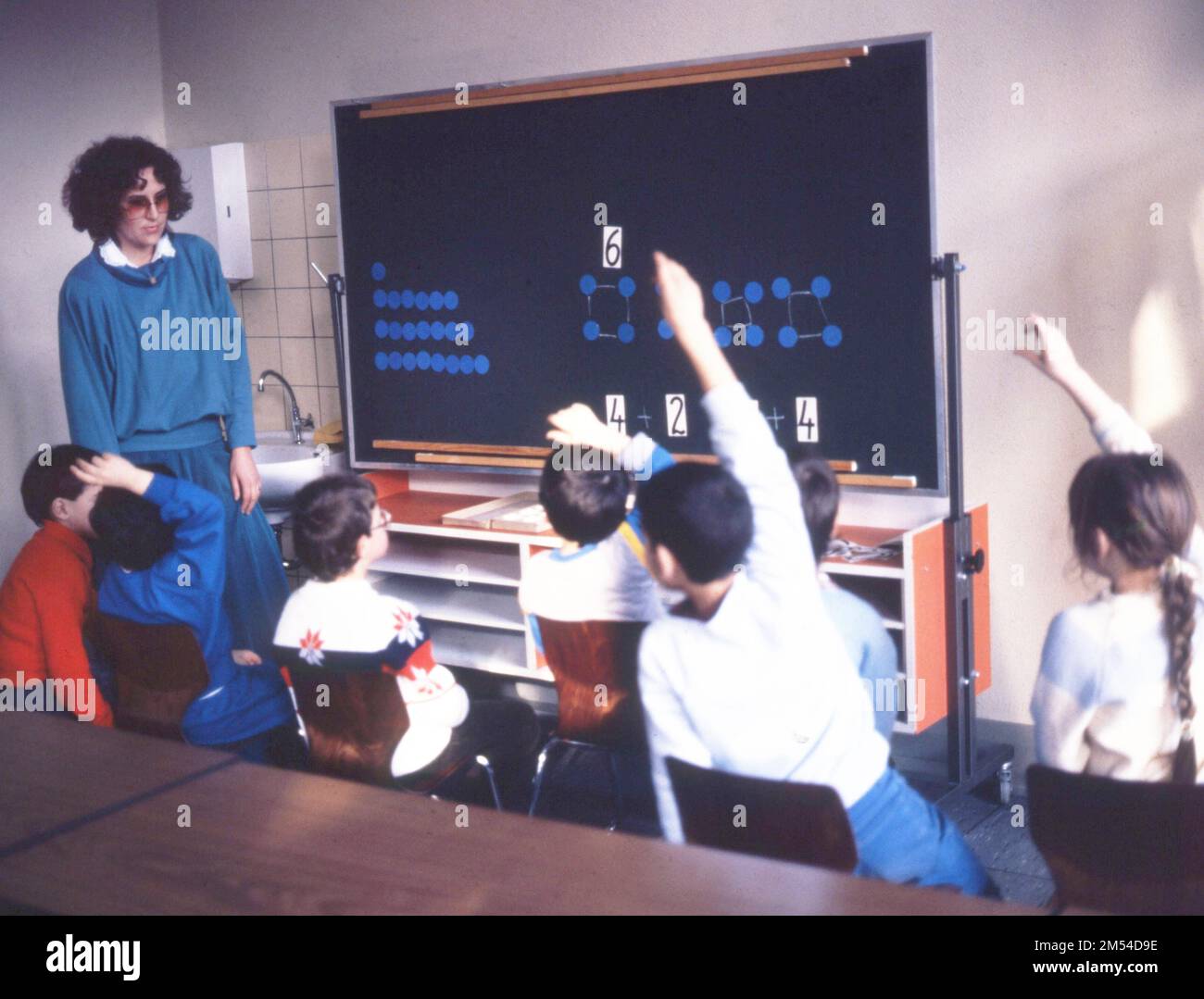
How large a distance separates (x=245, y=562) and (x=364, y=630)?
1247mm

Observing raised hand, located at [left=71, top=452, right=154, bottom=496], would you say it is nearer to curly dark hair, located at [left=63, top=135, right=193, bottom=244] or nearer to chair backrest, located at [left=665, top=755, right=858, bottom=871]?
curly dark hair, located at [left=63, top=135, right=193, bottom=244]

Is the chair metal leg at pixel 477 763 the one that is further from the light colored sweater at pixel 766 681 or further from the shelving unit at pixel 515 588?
the shelving unit at pixel 515 588

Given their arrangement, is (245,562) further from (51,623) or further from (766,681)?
(766,681)

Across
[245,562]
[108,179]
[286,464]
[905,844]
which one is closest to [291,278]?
[286,464]

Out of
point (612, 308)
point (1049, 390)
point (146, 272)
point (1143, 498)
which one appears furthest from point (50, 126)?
point (1143, 498)

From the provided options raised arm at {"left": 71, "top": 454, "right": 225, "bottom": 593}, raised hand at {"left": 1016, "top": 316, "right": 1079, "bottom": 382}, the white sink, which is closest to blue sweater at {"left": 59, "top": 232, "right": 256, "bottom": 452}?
the white sink

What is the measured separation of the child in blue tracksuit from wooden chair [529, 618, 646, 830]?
2.02 ft

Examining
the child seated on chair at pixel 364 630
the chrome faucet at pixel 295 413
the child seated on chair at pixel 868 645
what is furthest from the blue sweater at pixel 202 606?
the chrome faucet at pixel 295 413

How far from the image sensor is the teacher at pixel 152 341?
310 cm

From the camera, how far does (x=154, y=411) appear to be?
124 inches

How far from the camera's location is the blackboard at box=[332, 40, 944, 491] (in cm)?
306

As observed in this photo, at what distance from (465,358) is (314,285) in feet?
2.58

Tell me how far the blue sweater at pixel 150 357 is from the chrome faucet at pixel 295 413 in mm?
994
